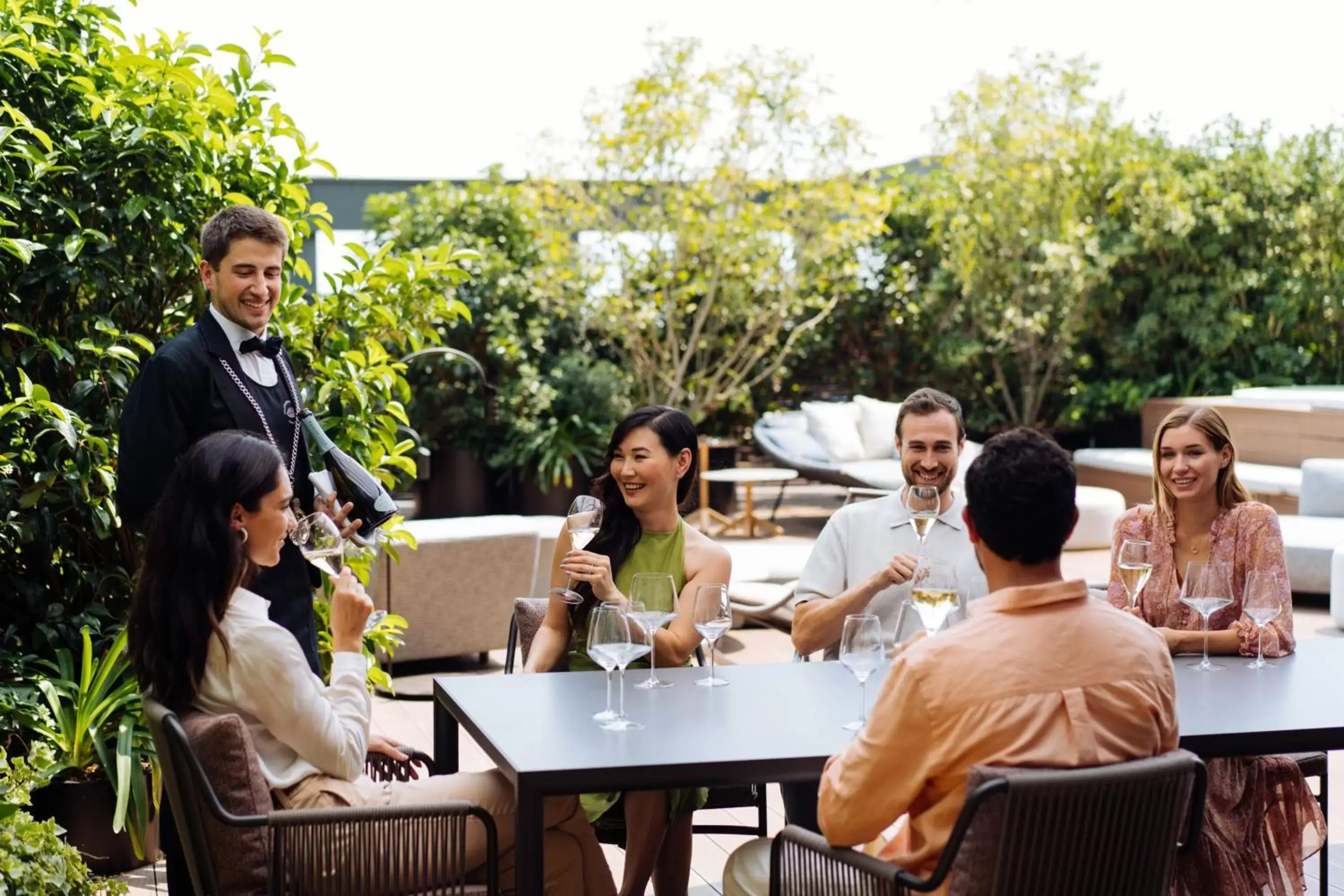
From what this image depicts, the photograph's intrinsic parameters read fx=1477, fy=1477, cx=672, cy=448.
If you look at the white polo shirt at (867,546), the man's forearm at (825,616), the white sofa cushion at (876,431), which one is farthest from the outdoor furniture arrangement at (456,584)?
the white sofa cushion at (876,431)

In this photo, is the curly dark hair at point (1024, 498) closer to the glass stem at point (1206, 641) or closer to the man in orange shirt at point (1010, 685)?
the man in orange shirt at point (1010, 685)

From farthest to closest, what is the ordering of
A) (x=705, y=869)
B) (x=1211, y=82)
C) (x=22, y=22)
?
(x=1211, y=82)
(x=705, y=869)
(x=22, y=22)

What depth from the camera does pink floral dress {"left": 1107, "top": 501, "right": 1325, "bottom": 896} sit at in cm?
319

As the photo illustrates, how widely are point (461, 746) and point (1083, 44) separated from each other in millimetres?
10353

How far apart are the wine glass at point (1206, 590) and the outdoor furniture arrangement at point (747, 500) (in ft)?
26.6

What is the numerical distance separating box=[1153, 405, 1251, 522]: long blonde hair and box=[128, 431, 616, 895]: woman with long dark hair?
1924 millimetres

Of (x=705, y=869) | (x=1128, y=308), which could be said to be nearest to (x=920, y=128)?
(x=1128, y=308)

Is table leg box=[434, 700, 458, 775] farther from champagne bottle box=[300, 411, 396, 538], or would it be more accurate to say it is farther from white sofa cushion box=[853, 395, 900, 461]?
white sofa cushion box=[853, 395, 900, 461]

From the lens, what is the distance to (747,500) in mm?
11781

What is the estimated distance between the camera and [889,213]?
48.1ft

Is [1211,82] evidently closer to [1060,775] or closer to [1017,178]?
[1017,178]

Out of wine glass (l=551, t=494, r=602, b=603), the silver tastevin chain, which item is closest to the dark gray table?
wine glass (l=551, t=494, r=602, b=603)

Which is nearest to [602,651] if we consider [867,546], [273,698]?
[273,698]

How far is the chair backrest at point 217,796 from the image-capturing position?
240cm
